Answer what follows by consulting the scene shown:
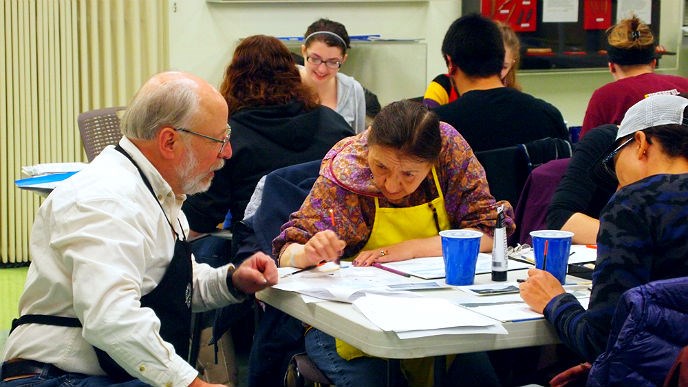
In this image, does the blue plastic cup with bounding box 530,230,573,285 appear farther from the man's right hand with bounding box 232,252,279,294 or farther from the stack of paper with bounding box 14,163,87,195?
the stack of paper with bounding box 14,163,87,195

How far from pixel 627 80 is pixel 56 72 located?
11.1ft

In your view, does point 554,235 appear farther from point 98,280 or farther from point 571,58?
point 571,58

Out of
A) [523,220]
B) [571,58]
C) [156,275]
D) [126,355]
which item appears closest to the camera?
[126,355]

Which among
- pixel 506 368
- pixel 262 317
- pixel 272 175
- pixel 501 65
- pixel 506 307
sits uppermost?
pixel 501 65

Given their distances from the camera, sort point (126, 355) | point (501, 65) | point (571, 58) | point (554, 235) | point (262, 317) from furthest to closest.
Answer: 1. point (571, 58)
2. point (501, 65)
3. point (262, 317)
4. point (554, 235)
5. point (126, 355)

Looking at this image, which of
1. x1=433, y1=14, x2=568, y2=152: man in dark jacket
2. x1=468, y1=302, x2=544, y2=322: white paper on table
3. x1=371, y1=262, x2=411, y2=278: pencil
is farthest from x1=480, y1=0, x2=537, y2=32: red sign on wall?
x1=468, y1=302, x2=544, y2=322: white paper on table

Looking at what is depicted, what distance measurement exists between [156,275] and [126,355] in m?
0.31

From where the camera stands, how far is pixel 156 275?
2242 mm

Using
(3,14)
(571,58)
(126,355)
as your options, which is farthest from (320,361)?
(571,58)

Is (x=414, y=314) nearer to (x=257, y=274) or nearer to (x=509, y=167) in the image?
(x=257, y=274)

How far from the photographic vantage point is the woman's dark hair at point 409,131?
2.74 m

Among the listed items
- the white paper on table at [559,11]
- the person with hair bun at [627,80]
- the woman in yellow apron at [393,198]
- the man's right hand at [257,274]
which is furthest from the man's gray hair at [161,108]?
the white paper on table at [559,11]

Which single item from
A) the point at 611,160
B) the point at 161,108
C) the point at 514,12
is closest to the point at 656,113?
the point at 611,160

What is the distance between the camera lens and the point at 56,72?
5.83 metres
